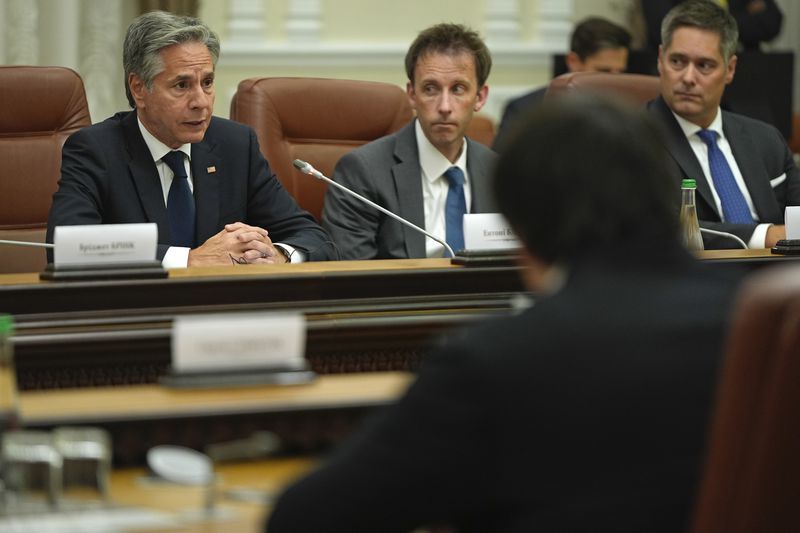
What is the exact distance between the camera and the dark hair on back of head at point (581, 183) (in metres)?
1.23

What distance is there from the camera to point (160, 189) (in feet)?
10.9

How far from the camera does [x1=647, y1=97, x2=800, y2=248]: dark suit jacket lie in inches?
153

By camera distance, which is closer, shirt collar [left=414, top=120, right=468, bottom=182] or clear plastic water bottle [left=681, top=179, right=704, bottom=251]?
clear plastic water bottle [left=681, top=179, right=704, bottom=251]

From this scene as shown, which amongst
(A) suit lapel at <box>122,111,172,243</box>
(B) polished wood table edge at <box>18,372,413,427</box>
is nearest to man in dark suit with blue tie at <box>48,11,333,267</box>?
(A) suit lapel at <box>122,111,172,243</box>

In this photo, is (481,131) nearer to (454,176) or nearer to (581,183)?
(454,176)

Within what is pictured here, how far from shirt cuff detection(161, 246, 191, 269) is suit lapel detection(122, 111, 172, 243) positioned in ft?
0.65

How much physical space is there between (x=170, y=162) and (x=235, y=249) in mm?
432

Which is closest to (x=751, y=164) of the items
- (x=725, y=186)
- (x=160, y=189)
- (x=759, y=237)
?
(x=725, y=186)

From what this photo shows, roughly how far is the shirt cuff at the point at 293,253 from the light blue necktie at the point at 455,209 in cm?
47

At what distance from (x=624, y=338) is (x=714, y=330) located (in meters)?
0.12

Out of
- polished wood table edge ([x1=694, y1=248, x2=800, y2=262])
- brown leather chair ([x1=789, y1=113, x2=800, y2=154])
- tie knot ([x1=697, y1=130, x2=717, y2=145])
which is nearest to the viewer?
polished wood table edge ([x1=694, y1=248, x2=800, y2=262])

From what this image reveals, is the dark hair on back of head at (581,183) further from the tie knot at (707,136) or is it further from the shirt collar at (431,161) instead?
the tie knot at (707,136)

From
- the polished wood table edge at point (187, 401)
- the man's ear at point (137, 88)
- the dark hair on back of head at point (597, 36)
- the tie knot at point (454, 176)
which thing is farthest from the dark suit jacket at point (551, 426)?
the dark hair on back of head at point (597, 36)

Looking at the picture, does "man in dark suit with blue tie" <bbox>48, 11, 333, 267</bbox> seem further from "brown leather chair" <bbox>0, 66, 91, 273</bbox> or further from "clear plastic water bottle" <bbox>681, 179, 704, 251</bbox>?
"clear plastic water bottle" <bbox>681, 179, 704, 251</bbox>
